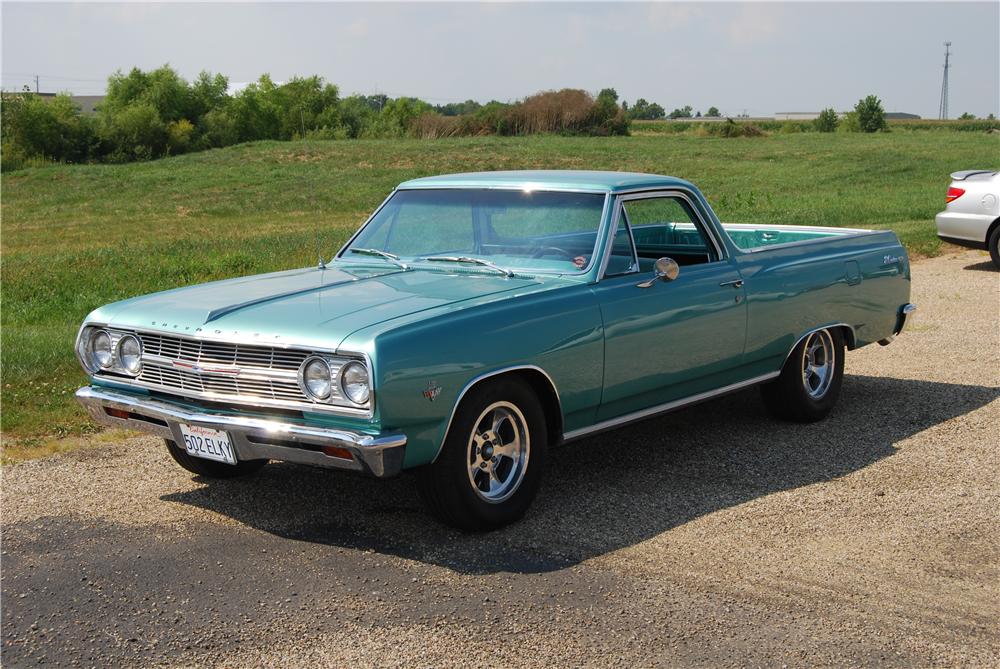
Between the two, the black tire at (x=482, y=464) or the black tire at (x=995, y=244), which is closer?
the black tire at (x=482, y=464)

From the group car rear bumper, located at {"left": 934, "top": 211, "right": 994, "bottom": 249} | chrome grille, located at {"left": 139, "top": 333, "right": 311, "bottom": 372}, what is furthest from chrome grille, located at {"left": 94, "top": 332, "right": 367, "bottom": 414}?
car rear bumper, located at {"left": 934, "top": 211, "right": 994, "bottom": 249}

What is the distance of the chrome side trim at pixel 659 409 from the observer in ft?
18.0

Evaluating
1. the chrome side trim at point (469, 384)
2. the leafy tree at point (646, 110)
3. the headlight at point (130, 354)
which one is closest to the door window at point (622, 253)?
the chrome side trim at point (469, 384)

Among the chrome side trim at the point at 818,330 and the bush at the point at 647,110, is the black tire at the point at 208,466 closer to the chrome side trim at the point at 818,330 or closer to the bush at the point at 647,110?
the chrome side trim at the point at 818,330

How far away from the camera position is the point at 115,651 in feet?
13.0

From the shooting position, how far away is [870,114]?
303ft

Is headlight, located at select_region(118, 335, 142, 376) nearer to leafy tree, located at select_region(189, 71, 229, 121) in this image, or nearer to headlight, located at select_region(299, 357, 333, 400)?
headlight, located at select_region(299, 357, 333, 400)

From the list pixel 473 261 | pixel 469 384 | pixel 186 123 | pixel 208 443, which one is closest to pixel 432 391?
pixel 469 384

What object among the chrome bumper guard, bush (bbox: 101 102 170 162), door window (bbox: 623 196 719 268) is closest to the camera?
door window (bbox: 623 196 719 268)

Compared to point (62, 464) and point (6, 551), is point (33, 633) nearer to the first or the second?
point (6, 551)

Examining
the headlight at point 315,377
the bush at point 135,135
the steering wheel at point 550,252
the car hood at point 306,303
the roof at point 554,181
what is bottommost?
the headlight at point 315,377

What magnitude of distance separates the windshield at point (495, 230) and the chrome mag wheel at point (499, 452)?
95 cm

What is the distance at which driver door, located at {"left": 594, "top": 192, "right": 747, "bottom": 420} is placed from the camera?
559cm

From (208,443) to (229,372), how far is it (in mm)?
339
